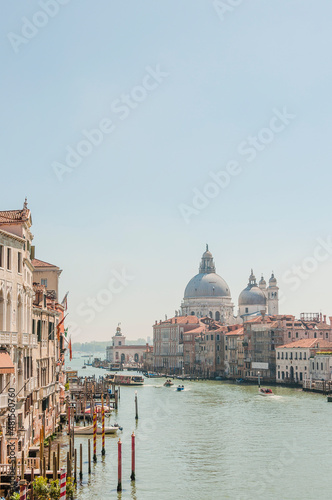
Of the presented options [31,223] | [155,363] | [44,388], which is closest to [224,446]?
[44,388]

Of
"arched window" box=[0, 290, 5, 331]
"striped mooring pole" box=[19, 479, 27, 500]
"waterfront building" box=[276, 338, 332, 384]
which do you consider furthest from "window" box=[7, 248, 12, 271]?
"waterfront building" box=[276, 338, 332, 384]

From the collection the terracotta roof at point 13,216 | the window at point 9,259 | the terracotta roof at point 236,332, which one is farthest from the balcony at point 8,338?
the terracotta roof at point 236,332

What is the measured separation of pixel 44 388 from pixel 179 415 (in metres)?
18.4

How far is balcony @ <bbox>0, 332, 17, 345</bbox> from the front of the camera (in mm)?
20969

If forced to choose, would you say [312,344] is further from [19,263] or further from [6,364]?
[6,364]

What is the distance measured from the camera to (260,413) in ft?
160

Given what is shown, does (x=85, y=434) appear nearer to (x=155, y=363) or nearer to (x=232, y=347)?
(x=232, y=347)

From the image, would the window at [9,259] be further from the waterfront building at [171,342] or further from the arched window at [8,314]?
the waterfront building at [171,342]

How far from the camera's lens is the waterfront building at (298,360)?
7806 centimetres

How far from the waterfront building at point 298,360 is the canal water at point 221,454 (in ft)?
75.5

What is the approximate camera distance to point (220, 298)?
14025 cm

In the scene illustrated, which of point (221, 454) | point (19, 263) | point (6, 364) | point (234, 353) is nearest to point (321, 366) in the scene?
point (234, 353)

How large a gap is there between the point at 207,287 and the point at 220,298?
2.89 metres

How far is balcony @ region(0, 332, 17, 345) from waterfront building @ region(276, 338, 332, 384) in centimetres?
5608
